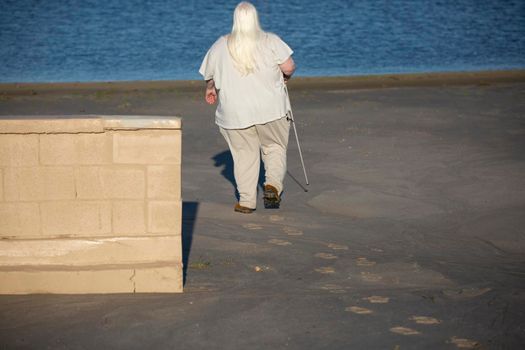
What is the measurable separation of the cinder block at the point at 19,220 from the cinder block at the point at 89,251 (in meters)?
0.05

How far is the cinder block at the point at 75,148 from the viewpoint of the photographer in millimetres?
6707

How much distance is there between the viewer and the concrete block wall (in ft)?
22.0

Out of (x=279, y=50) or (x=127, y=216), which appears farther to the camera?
(x=279, y=50)

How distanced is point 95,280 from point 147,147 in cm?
96

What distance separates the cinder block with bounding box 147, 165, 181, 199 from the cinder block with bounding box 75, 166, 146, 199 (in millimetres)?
52

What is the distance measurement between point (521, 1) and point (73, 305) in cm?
4762

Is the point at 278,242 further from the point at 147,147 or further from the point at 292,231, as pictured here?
the point at 147,147

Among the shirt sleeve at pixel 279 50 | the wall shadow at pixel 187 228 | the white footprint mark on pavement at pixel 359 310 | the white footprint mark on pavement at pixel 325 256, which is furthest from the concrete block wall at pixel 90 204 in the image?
the shirt sleeve at pixel 279 50

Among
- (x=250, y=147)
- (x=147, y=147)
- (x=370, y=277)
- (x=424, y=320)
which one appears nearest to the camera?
(x=424, y=320)

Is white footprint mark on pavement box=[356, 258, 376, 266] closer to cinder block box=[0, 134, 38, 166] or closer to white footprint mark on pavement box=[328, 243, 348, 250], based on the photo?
white footprint mark on pavement box=[328, 243, 348, 250]

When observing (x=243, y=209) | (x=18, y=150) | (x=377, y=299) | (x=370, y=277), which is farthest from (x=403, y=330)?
(x=243, y=209)

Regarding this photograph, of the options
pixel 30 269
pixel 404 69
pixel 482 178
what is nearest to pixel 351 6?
pixel 404 69

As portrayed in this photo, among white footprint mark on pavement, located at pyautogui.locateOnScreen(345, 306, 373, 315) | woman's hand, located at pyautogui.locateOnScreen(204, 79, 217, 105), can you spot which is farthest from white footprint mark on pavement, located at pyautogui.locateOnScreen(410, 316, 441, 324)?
woman's hand, located at pyautogui.locateOnScreen(204, 79, 217, 105)

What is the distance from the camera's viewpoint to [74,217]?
269 inches
